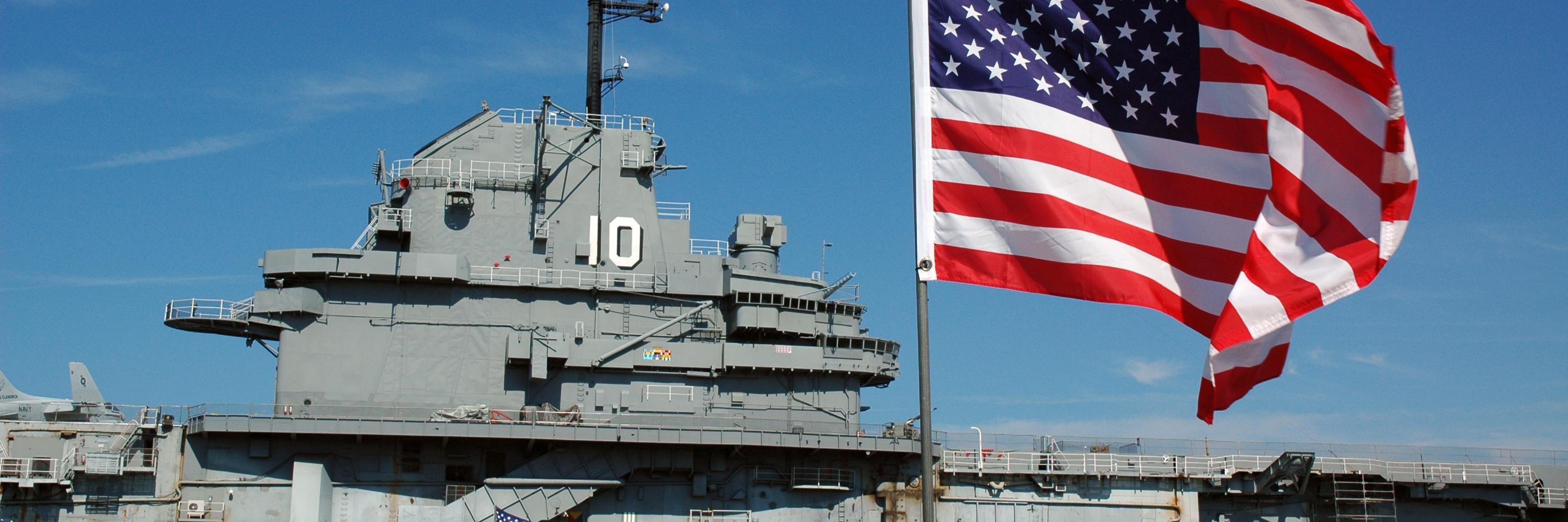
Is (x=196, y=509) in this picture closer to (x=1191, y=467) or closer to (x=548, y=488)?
(x=548, y=488)

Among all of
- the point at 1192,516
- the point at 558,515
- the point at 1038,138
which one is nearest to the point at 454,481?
the point at 558,515

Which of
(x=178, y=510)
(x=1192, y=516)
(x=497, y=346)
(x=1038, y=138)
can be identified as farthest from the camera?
(x=1192, y=516)

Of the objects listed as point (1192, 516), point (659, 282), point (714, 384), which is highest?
point (659, 282)

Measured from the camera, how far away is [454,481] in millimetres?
34562

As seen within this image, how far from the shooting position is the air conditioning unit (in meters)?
32.9

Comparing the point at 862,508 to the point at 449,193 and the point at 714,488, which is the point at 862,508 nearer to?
the point at 714,488

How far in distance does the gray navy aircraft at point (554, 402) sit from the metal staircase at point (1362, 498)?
0.15 meters

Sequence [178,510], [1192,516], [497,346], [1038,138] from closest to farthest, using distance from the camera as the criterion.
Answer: [1038,138] < [178,510] < [497,346] < [1192,516]

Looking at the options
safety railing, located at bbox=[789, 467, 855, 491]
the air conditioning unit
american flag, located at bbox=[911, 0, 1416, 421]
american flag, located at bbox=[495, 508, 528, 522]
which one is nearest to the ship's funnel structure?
safety railing, located at bbox=[789, 467, 855, 491]

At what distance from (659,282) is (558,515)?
672cm

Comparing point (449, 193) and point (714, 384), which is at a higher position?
point (449, 193)

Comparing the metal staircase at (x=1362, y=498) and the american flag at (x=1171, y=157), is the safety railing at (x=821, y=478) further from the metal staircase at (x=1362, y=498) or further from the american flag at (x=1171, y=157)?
the american flag at (x=1171, y=157)

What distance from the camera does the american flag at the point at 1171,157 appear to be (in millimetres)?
14844

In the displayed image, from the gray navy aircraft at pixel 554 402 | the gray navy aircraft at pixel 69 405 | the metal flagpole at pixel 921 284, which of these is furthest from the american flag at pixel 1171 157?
the gray navy aircraft at pixel 69 405
